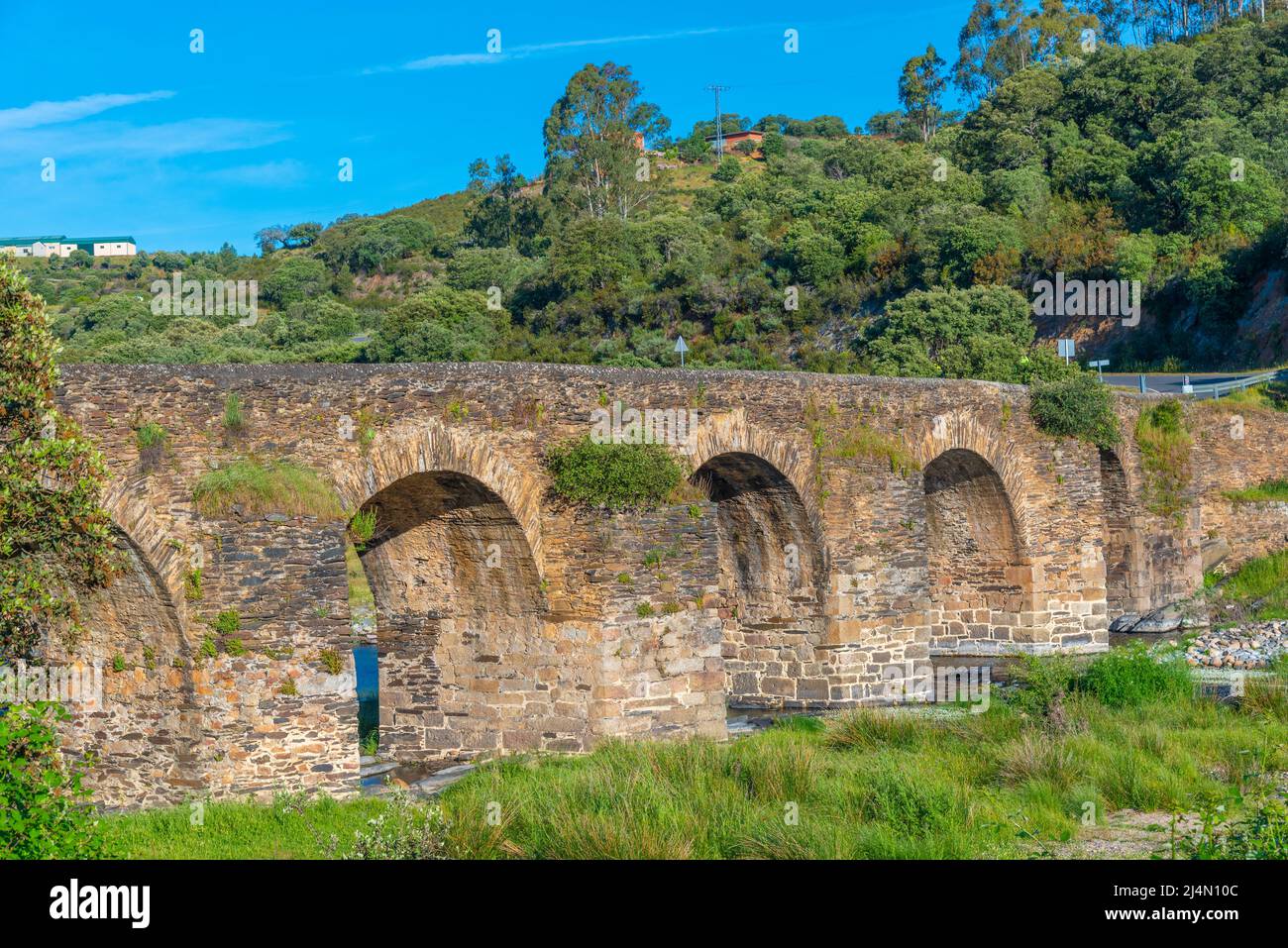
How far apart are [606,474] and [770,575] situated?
4.47 meters

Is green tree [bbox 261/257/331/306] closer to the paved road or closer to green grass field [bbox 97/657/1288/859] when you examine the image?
the paved road

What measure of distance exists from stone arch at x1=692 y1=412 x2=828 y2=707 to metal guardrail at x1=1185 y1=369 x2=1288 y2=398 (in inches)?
616

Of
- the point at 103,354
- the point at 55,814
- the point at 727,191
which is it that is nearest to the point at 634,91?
the point at 727,191

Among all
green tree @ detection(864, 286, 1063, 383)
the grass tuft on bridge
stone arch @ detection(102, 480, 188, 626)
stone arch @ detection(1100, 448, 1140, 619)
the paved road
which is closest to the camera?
stone arch @ detection(102, 480, 188, 626)

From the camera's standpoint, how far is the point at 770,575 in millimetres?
18062

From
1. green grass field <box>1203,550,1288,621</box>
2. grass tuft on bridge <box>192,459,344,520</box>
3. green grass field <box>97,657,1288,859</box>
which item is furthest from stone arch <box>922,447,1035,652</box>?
grass tuft on bridge <box>192,459,344,520</box>

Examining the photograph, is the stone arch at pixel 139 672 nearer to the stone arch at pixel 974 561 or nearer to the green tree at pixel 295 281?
the stone arch at pixel 974 561

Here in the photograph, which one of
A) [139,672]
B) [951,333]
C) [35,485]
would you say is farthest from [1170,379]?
[35,485]

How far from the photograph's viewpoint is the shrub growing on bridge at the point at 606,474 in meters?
14.3

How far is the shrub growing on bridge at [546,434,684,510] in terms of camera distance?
14281 millimetres

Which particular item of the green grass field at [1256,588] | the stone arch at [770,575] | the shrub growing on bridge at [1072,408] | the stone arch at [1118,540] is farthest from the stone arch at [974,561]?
the green grass field at [1256,588]

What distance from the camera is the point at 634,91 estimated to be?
194ft
